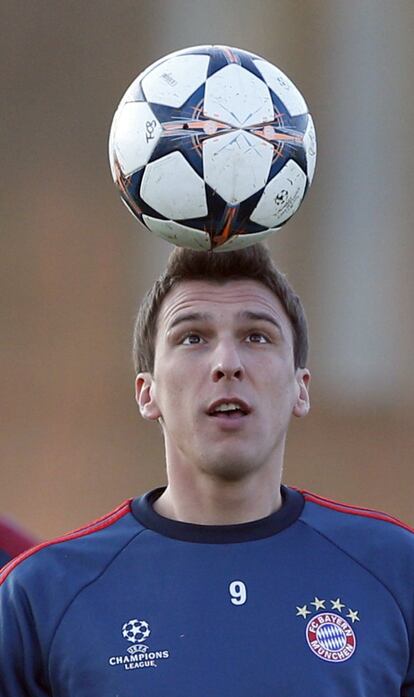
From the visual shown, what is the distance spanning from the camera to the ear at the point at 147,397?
15.3 ft

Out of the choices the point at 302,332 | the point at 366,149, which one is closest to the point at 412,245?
the point at 366,149

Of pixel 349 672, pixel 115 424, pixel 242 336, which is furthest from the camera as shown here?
pixel 115 424

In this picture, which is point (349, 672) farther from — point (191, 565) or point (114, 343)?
point (114, 343)

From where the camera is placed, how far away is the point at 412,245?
1327 centimetres

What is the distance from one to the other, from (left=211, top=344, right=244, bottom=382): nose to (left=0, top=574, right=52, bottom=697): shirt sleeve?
2.73 feet

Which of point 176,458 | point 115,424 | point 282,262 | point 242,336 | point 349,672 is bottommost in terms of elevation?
point 115,424

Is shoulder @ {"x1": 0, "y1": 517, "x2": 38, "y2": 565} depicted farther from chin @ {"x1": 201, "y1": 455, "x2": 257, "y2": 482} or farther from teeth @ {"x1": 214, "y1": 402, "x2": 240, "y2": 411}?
teeth @ {"x1": 214, "y1": 402, "x2": 240, "y2": 411}

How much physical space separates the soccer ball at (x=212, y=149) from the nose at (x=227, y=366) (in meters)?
0.31

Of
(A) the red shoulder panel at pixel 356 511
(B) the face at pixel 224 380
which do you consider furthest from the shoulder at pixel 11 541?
(A) the red shoulder panel at pixel 356 511

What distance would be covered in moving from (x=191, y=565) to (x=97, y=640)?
1.16ft

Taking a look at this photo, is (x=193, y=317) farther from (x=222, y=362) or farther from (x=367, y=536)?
(x=367, y=536)

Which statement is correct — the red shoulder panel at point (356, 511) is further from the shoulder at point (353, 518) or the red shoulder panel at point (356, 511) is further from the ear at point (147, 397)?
the ear at point (147, 397)

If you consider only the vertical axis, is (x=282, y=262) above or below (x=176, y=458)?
below

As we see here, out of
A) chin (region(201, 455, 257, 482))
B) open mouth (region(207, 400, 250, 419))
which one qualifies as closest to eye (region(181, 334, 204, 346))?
open mouth (region(207, 400, 250, 419))
